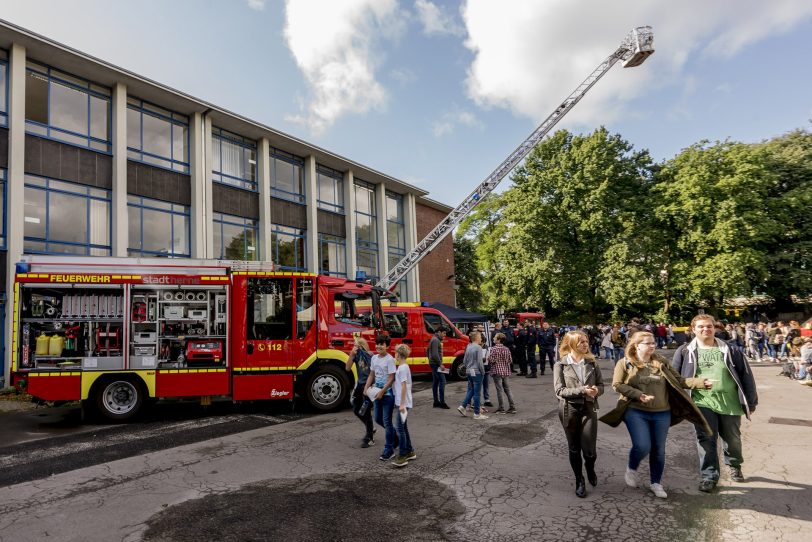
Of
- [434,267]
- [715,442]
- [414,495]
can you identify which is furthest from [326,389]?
[434,267]

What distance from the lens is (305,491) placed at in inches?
203

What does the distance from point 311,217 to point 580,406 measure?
2030 cm

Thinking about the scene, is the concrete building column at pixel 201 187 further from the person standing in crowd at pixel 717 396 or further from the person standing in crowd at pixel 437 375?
the person standing in crowd at pixel 717 396

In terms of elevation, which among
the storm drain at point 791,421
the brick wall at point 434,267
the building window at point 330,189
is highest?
the building window at point 330,189

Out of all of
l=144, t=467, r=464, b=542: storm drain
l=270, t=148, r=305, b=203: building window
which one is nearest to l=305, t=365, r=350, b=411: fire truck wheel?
l=144, t=467, r=464, b=542: storm drain

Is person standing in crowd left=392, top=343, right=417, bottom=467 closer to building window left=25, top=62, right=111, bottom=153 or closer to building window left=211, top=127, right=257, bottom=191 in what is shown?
building window left=25, top=62, right=111, bottom=153

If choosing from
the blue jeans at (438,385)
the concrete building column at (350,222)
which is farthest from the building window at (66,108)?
the blue jeans at (438,385)

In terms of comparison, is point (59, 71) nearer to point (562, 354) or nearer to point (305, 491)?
point (305, 491)

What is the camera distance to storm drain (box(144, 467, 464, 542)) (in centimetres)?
412

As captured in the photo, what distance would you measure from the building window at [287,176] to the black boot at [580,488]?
65.8ft

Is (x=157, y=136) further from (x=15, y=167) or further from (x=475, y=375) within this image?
(x=475, y=375)

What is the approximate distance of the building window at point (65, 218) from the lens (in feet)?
47.2

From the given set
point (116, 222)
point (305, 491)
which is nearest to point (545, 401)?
point (305, 491)

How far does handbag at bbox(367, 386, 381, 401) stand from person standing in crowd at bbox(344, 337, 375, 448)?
49 centimetres
